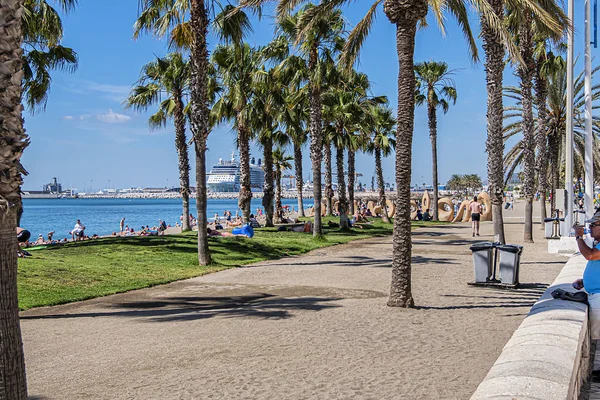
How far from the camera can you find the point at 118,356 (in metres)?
6.72

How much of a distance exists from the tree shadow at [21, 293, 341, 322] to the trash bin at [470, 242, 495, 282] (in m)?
3.29

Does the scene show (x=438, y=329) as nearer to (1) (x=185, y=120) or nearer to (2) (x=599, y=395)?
(2) (x=599, y=395)

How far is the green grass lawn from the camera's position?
11301 millimetres

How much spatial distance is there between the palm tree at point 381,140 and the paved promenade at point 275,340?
25.8m

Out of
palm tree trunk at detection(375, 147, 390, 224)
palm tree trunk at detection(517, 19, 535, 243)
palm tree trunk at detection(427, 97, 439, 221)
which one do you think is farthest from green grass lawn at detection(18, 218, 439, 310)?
palm tree trunk at detection(427, 97, 439, 221)

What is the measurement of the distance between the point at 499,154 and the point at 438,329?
993 cm

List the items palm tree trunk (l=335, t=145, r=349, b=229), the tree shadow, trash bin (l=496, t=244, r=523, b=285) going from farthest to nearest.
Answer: palm tree trunk (l=335, t=145, r=349, b=229), trash bin (l=496, t=244, r=523, b=285), the tree shadow

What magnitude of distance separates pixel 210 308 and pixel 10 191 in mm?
6739

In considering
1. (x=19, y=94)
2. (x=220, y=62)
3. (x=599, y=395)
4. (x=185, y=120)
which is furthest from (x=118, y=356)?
(x=185, y=120)

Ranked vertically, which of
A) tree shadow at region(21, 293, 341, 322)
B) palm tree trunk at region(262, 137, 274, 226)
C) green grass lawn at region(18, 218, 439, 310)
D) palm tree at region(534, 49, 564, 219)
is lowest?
tree shadow at region(21, 293, 341, 322)

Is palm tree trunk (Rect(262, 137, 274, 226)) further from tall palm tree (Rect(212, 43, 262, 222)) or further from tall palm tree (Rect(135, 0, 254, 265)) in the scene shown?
tall palm tree (Rect(135, 0, 254, 265))

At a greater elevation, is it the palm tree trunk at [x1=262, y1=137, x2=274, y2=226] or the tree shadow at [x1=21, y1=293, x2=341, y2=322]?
the palm tree trunk at [x1=262, y1=137, x2=274, y2=226]

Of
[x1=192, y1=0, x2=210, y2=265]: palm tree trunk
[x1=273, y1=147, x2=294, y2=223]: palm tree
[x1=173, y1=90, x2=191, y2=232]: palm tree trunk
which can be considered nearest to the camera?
[x1=192, y1=0, x2=210, y2=265]: palm tree trunk

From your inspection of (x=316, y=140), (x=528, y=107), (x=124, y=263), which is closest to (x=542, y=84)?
(x=528, y=107)
